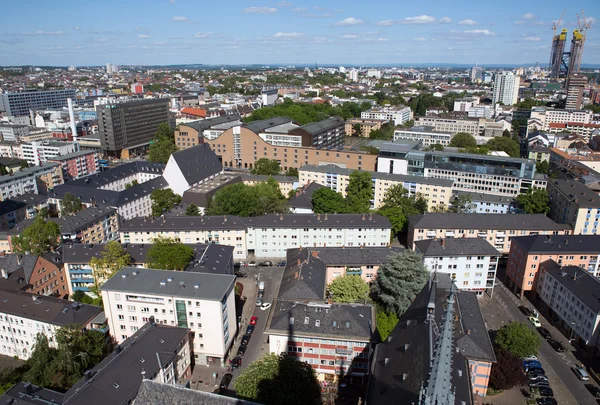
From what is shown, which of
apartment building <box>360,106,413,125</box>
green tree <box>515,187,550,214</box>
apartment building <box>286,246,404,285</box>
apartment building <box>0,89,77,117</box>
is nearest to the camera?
apartment building <box>286,246,404,285</box>

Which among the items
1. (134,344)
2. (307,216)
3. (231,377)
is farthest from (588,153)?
(134,344)

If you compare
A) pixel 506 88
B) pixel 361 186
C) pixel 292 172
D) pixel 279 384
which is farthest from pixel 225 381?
pixel 506 88

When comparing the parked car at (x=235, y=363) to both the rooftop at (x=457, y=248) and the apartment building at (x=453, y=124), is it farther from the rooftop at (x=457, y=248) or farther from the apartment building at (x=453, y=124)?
the apartment building at (x=453, y=124)

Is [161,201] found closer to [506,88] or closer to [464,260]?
[464,260]

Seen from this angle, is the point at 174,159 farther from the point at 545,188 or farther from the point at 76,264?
the point at 545,188

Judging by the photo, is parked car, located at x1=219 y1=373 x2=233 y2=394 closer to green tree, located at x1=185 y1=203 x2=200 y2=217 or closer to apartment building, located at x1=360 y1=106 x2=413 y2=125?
green tree, located at x1=185 y1=203 x2=200 y2=217

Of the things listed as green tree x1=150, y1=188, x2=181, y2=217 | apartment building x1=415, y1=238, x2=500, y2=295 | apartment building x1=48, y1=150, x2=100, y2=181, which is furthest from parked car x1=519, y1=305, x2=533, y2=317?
apartment building x1=48, y1=150, x2=100, y2=181
